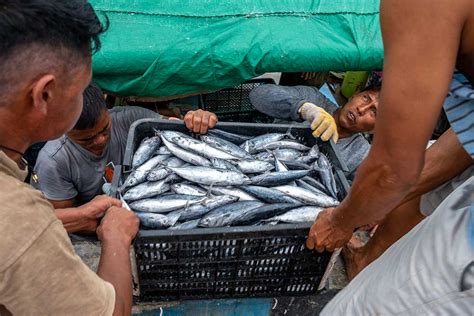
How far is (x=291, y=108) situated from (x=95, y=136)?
5.03 ft

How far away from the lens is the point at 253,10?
10.3 feet

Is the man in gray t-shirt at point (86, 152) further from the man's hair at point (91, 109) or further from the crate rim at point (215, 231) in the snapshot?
the crate rim at point (215, 231)

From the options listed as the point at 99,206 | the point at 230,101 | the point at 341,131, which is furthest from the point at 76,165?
the point at 341,131

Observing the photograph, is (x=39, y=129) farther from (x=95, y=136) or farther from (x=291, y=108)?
(x=291, y=108)

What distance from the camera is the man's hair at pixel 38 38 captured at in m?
0.97

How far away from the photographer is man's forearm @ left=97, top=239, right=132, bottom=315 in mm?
1558

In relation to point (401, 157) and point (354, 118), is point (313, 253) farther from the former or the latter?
point (354, 118)

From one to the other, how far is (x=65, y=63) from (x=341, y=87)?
14.9 feet

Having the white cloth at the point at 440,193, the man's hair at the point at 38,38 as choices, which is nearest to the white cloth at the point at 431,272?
the white cloth at the point at 440,193

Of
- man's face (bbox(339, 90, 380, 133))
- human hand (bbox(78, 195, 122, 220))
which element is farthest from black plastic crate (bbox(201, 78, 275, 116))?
human hand (bbox(78, 195, 122, 220))

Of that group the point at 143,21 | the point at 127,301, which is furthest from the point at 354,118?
the point at 127,301

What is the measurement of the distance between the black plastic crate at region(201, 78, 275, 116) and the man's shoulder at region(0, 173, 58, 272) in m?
2.82

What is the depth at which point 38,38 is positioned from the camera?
1.02 meters

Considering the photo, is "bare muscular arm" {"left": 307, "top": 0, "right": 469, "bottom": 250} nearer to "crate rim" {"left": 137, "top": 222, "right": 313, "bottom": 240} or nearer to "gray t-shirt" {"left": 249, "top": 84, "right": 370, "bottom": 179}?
"crate rim" {"left": 137, "top": 222, "right": 313, "bottom": 240}
